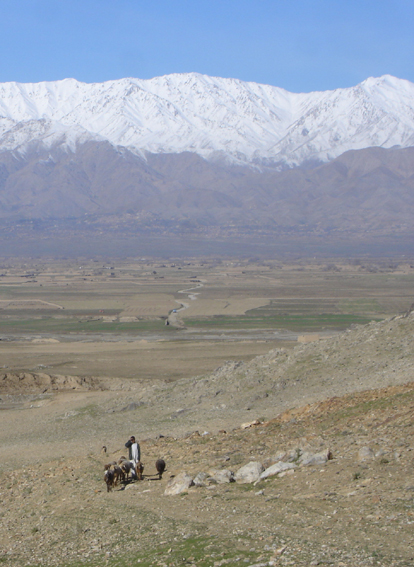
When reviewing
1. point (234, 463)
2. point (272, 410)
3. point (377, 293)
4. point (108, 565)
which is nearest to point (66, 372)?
point (272, 410)

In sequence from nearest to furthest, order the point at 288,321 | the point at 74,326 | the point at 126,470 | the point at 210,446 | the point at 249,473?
the point at 249,473
the point at 126,470
the point at 210,446
the point at 74,326
the point at 288,321

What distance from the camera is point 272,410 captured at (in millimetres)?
25734

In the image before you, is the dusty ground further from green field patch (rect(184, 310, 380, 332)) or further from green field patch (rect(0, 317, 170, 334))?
green field patch (rect(0, 317, 170, 334))

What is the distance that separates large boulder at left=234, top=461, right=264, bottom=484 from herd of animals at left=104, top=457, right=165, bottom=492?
2.31 m

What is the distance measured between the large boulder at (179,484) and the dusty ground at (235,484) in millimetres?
229

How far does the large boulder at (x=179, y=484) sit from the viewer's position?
15.6 m

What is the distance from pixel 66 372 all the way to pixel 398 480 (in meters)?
38.6

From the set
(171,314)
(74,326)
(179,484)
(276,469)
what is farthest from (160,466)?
(171,314)

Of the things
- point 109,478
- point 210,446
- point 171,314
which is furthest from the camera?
point 171,314

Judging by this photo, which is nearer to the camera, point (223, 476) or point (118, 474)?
point (223, 476)

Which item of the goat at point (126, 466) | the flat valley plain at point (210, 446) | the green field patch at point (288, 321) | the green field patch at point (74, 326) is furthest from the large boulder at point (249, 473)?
the green field patch at point (74, 326)

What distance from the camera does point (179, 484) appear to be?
51.7 feet

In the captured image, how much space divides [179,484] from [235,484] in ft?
4.19

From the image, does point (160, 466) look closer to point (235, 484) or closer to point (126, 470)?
point (126, 470)
